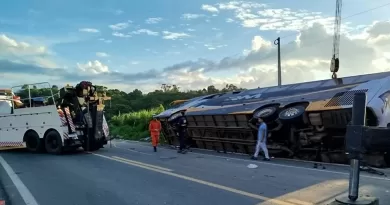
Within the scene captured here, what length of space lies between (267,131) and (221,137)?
2.92 meters

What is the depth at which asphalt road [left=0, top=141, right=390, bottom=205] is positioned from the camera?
6.46 metres

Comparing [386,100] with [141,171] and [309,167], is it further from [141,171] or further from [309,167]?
[141,171]

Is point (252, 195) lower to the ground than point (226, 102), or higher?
lower

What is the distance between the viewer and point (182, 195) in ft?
22.1

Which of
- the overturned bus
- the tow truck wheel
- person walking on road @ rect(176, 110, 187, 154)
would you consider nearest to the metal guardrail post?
the overturned bus

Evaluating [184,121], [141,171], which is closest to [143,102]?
[184,121]

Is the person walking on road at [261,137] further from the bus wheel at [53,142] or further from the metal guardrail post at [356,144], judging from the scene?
the metal guardrail post at [356,144]

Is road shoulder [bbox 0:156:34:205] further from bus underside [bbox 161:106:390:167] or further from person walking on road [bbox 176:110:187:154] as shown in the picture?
person walking on road [bbox 176:110:187:154]

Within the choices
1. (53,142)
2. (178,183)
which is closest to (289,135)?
(178,183)

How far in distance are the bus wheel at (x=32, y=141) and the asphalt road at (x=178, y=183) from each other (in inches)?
152

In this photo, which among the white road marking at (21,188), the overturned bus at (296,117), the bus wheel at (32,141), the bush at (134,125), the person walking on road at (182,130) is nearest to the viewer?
the white road marking at (21,188)

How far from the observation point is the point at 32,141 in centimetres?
1567

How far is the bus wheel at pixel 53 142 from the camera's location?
580 inches

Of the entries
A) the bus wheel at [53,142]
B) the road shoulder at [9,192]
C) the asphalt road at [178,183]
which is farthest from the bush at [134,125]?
the road shoulder at [9,192]
